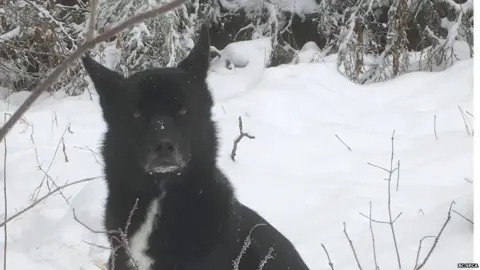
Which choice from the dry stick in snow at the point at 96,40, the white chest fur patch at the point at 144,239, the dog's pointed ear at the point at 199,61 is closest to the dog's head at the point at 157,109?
the dog's pointed ear at the point at 199,61

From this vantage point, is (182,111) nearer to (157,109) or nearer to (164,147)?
(157,109)

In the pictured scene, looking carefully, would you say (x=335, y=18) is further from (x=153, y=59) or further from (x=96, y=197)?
(x=96, y=197)

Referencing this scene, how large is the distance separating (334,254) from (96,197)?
155 centimetres

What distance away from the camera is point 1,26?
6551 mm

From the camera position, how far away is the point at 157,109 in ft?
7.98

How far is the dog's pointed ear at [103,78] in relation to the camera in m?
2.48

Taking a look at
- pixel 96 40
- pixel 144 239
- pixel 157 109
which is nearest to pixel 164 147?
pixel 157 109

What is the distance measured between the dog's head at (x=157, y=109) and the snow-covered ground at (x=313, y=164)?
1.12 ft

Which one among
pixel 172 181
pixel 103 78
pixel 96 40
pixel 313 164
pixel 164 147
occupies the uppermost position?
pixel 96 40

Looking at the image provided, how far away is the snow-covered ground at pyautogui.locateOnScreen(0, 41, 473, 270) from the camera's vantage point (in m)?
3.36

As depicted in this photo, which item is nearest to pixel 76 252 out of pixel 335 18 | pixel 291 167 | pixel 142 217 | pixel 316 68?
pixel 142 217

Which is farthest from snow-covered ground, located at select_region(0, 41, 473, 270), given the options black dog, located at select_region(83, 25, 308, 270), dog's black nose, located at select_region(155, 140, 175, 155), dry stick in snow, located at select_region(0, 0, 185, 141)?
dry stick in snow, located at select_region(0, 0, 185, 141)

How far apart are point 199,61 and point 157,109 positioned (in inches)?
12.0

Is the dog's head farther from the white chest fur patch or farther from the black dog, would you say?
the white chest fur patch
